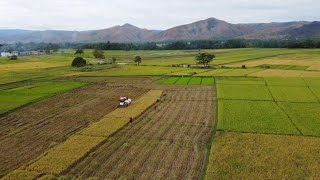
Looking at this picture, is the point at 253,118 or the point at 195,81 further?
the point at 195,81

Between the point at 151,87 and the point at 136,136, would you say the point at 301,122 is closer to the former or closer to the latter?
the point at 136,136

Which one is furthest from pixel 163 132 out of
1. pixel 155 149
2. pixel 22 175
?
pixel 22 175

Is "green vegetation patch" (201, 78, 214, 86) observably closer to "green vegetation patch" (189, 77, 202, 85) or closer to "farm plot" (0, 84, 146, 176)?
"green vegetation patch" (189, 77, 202, 85)

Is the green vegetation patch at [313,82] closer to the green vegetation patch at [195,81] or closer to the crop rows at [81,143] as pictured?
the green vegetation patch at [195,81]

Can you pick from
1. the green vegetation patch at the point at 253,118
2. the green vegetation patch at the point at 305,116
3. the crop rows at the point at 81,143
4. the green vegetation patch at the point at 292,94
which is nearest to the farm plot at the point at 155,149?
the crop rows at the point at 81,143

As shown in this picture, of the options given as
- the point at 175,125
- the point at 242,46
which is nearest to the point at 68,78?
the point at 175,125

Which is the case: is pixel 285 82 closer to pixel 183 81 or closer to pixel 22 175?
pixel 183 81
